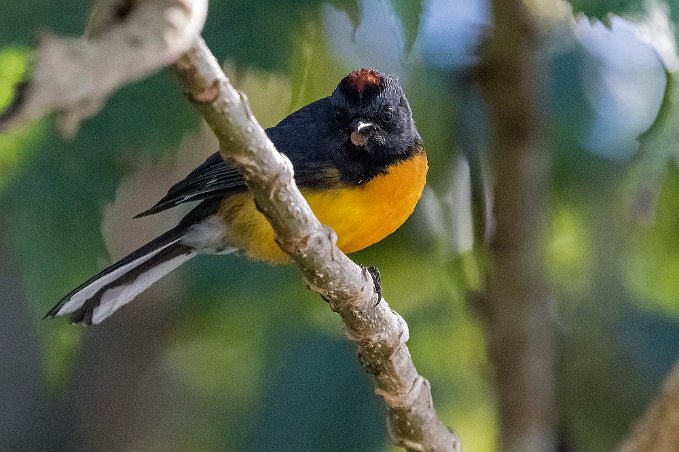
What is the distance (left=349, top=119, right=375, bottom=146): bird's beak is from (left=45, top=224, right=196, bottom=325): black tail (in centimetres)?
46

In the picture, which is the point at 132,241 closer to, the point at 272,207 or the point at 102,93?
the point at 272,207

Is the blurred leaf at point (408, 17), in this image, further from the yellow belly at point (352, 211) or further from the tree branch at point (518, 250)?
the tree branch at point (518, 250)

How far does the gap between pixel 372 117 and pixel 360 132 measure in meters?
0.10

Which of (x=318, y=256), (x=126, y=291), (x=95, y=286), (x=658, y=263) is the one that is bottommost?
(x=658, y=263)

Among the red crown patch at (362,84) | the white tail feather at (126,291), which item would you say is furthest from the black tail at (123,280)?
the red crown patch at (362,84)

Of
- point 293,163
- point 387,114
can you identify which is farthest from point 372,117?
point 293,163

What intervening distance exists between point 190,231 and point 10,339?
109 cm

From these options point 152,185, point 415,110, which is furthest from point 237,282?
point 152,185

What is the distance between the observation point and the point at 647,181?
1.66 metres

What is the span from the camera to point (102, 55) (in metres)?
0.64

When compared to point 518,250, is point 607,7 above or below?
above

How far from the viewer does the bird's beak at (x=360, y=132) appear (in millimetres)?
2082

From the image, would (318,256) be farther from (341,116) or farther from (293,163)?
(341,116)

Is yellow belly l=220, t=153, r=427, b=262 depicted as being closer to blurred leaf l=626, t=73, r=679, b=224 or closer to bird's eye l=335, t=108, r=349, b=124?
bird's eye l=335, t=108, r=349, b=124
